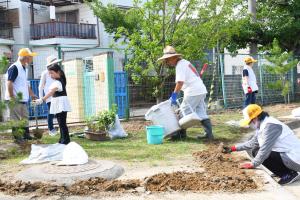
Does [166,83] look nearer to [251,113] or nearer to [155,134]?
[155,134]

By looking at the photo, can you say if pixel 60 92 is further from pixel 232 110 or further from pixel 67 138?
pixel 232 110

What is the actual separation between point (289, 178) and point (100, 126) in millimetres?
4744

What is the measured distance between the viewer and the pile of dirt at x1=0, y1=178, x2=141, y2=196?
5205 mm

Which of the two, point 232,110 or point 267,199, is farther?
point 232,110

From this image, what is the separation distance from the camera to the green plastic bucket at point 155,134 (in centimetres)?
848

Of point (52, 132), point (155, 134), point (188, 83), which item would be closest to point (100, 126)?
point (52, 132)

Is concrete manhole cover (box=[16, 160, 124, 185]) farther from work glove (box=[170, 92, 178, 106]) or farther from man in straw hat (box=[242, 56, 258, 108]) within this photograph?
man in straw hat (box=[242, 56, 258, 108])

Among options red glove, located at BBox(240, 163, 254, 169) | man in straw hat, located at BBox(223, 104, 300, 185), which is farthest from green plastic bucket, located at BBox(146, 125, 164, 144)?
man in straw hat, located at BBox(223, 104, 300, 185)

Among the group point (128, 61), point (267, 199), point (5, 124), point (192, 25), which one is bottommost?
point (267, 199)

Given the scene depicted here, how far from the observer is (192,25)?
12102mm

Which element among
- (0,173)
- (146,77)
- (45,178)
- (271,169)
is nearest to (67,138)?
(0,173)

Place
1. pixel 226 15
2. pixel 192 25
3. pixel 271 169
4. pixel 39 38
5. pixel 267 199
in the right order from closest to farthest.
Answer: pixel 267 199 < pixel 271 169 < pixel 192 25 < pixel 226 15 < pixel 39 38

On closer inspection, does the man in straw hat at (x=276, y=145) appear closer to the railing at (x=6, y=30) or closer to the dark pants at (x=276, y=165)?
the dark pants at (x=276, y=165)

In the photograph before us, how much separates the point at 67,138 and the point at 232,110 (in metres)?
8.40
